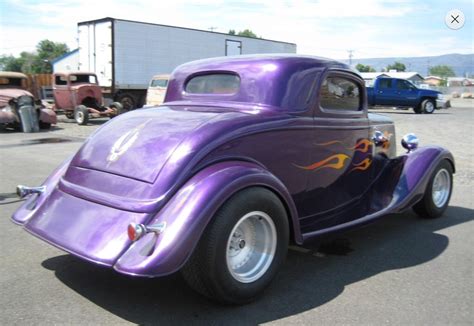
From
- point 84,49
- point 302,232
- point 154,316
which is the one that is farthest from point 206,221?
Answer: point 84,49

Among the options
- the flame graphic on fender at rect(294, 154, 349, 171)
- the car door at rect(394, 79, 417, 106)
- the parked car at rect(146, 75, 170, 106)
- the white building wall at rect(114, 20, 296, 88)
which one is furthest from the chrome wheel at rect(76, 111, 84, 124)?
the car door at rect(394, 79, 417, 106)

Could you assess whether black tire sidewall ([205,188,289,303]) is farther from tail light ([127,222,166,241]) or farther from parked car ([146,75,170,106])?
parked car ([146,75,170,106])

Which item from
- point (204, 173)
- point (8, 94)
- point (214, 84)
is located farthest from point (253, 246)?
point (8, 94)

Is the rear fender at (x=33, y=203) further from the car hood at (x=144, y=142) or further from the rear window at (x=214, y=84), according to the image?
the rear window at (x=214, y=84)

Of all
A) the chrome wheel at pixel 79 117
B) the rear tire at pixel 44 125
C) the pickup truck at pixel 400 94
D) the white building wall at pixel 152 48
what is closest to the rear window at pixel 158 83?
the white building wall at pixel 152 48

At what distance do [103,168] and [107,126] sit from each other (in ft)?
2.03

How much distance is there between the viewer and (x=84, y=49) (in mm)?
21328

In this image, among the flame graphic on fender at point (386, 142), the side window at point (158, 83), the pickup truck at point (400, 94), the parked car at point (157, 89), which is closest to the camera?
the flame graphic on fender at point (386, 142)

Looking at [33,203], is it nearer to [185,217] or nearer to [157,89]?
[185,217]

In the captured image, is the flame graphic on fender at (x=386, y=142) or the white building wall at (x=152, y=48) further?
the white building wall at (x=152, y=48)

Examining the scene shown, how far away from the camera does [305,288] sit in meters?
3.58

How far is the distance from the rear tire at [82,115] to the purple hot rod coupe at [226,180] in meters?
13.0

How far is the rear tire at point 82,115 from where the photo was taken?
16922mm

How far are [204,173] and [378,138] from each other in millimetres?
2529
